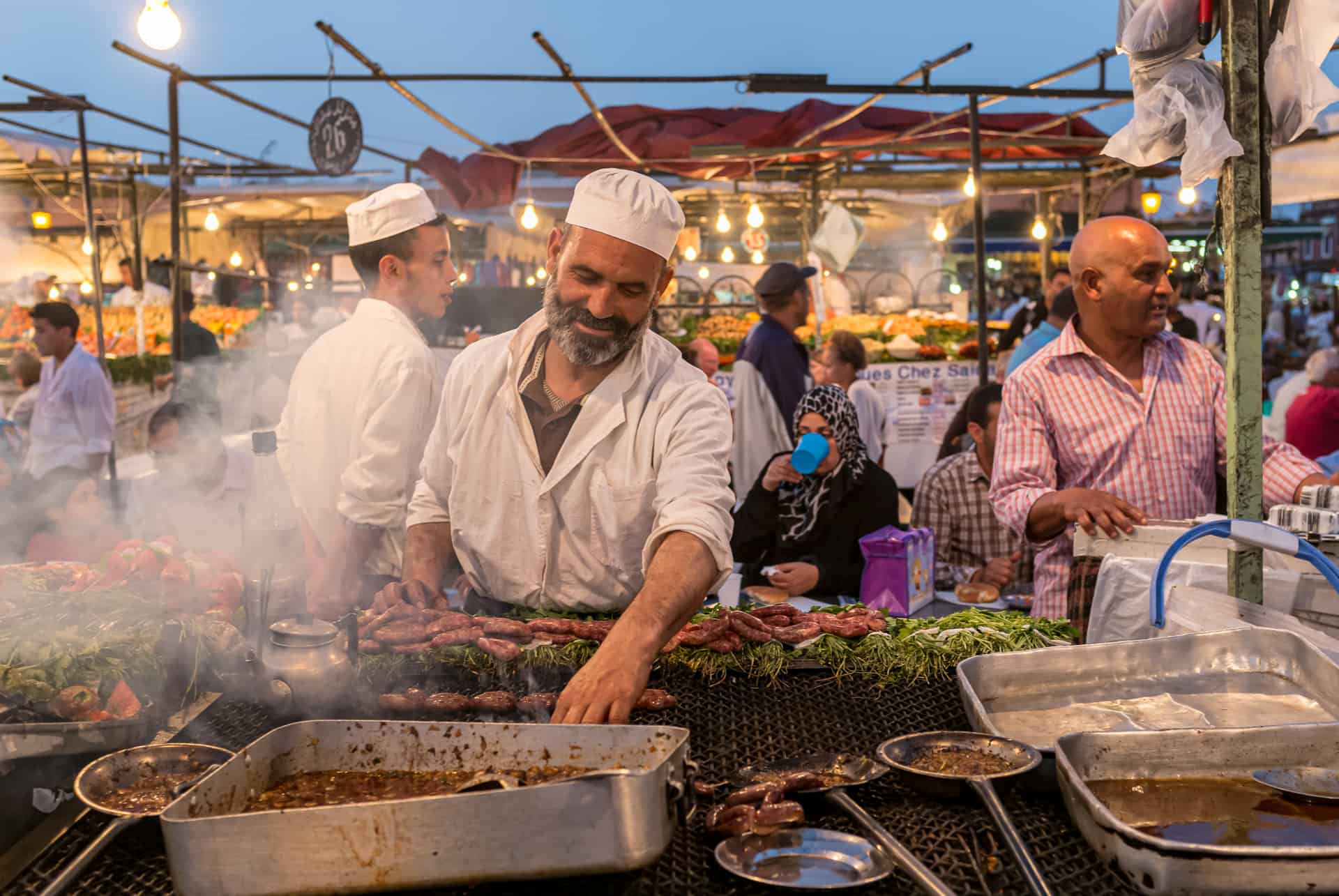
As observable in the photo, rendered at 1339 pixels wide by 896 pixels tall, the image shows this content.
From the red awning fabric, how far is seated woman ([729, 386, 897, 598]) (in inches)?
165

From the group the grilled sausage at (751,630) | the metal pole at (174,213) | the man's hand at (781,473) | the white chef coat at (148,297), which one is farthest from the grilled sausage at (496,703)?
the white chef coat at (148,297)

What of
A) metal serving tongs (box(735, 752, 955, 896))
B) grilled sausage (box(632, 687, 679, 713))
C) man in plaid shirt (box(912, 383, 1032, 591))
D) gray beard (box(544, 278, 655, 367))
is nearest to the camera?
metal serving tongs (box(735, 752, 955, 896))

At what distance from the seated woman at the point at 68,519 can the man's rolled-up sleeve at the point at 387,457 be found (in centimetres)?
87

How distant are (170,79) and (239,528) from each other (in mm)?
3737

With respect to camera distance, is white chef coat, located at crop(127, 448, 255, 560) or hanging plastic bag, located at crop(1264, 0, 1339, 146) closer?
hanging plastic bag, located at crop(1264, 0, 1339, 146)

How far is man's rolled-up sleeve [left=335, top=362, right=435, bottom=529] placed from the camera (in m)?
4.05

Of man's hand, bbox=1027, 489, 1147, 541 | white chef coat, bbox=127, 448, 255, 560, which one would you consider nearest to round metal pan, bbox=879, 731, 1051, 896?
man's hand, bbox=1027, 489, 1147, 541

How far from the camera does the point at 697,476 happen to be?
2770 mm

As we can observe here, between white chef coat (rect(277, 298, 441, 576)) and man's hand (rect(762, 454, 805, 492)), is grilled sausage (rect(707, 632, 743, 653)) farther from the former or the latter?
man's hand (rect(762, 454, 805, 492))

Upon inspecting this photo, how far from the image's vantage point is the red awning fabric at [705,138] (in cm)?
915

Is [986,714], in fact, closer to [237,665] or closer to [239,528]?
[237,665]

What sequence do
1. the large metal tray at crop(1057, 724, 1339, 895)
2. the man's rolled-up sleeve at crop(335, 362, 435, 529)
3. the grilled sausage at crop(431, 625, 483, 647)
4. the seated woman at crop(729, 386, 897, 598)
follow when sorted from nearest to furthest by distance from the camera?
the large metal tray at crop(1057, 724, 1339, 895), the grilled sausage at crop(431, 625, 483, 647), the man's rolled-up sleeve at crop(335, 362, 435, 529), the seated woman at crop(729, 386, 897, 598)

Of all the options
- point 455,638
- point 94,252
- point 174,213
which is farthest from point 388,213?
point 94,252

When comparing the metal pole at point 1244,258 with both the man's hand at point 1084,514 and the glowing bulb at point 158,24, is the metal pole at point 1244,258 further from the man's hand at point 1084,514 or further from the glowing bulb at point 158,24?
the glowing bulb at point 158,24
